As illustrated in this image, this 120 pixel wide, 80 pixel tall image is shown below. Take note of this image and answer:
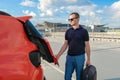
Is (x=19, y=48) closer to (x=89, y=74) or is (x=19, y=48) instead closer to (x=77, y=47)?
(x=89, y=74)

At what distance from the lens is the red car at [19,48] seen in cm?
337

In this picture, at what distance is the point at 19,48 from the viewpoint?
350 centimetres

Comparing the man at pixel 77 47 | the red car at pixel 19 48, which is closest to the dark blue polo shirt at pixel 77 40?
the man at pixel 77 47

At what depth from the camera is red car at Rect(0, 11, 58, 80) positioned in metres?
3.37

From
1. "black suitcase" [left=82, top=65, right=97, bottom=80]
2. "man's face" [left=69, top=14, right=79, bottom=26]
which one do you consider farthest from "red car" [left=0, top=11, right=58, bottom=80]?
"man's face" [left=69, top=14, right=79, bottom=26]

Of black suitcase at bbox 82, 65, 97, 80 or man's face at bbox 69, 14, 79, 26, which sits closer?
black suitcase at bbox 82, 65, 97, 80

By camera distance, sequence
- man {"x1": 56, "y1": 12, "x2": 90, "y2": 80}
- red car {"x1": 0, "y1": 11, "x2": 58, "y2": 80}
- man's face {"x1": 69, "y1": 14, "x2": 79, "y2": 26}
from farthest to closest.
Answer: man {"x1": 56, "y1": 12, "x2": 90, "y2": 80} < man's face {"x1": 69, "y1": 14, "x2": 79, "y2": 26} < red car {"x1": 0, "y1": 11, "x2": 58, "y2": 80}

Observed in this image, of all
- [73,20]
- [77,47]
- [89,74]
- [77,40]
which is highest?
[73,20]

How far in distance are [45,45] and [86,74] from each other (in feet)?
7.68

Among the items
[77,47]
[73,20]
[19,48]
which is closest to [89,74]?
[77,47]

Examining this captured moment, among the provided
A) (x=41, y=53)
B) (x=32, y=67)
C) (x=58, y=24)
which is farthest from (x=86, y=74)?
(x=58, y=24)

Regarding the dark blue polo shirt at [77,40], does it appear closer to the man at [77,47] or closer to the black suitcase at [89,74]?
the man at [77,47]

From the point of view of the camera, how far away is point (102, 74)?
A: 11141 millimetres

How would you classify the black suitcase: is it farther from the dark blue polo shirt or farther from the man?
the dark blue polo shirt
